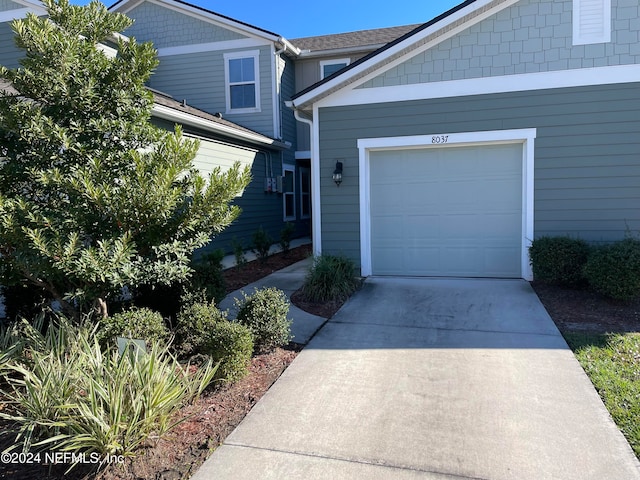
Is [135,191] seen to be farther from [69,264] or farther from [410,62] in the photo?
[410,62]

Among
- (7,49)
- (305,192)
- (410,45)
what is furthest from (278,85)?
(7,49)

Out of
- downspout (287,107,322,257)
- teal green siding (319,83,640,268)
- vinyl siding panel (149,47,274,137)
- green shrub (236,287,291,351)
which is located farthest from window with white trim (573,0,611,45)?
vinyl siding panel (149,47,274,137)

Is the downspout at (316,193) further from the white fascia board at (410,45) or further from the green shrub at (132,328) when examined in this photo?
the green shrub at (132,328)

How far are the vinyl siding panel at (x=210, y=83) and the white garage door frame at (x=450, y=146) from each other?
5936 millimetres

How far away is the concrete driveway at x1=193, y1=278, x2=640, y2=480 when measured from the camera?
2891 mm

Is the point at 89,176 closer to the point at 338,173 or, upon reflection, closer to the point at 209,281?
the point at 209,281

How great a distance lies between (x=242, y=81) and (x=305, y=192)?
4.47 metres

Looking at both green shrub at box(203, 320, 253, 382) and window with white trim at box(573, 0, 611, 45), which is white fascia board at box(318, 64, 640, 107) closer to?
window with white trim at box(573, 0, 611, 45)

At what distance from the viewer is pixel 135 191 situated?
372cm

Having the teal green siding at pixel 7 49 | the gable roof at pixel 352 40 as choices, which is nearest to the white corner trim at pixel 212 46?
the gable roof at pixel 352 40

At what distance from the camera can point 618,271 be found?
223 inches

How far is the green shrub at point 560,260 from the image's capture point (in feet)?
21.2

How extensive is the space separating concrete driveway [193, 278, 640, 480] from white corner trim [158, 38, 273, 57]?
1011cm

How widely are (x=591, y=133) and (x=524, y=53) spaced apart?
1618mm
